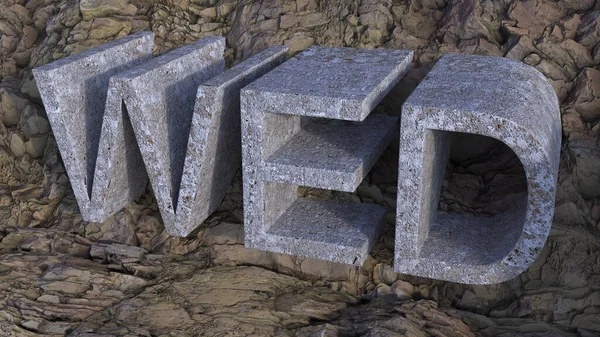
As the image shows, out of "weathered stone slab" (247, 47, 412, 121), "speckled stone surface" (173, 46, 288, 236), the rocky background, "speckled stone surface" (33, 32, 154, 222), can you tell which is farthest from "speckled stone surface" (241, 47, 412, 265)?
"speckled stone surface" (33, 32, 154, 222)

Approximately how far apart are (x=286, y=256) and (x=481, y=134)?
5.78 feet

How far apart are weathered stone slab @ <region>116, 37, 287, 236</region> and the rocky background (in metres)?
0.42

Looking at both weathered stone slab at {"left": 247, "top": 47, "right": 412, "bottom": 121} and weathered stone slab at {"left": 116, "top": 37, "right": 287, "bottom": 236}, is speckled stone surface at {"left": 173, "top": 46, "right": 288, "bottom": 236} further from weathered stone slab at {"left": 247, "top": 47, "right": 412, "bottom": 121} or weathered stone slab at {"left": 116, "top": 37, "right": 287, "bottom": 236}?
A: weathered stone slab at {"left": 247, "top": 47, "right": 412, "bottom": 121}

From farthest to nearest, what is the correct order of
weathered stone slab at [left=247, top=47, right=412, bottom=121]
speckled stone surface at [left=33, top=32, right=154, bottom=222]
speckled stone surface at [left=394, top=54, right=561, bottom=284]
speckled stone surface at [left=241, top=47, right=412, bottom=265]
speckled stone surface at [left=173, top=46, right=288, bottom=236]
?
speckled stone surface at [left=33, top=32, right=154, bottom=222]
speckled stone surface at [left=173, top=46, right=288, bottom=236]
speckled stone surface at [left=241, top=47, right=412, bottom=265]
weathered stone slab at [left=247, top=47, right=412, bottom=121]
speckled stone surface at [left=394, top=54, right=561, bottom=284]

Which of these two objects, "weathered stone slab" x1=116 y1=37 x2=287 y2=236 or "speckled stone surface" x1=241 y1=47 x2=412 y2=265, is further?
"weathered stone slab" x1=116 y1=37 x2=287 y2=236

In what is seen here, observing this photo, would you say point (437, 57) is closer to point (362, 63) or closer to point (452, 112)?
point (362, 63)

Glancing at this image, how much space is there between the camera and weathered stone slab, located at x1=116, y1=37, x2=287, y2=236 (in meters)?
4.20

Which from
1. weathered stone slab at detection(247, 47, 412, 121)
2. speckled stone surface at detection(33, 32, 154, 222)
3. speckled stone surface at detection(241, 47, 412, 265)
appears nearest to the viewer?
weathered stone slab at detection(247, 47, 412, 121)

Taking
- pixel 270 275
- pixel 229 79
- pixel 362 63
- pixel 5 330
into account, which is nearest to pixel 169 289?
pixel 270 275

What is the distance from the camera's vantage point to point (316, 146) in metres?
4.44

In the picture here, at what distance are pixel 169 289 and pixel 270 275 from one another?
0.67 m

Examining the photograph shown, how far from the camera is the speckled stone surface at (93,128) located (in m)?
4.48

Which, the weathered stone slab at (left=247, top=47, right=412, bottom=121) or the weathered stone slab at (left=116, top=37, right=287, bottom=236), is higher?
the weathered stone slab at (left=247, top=47, right=412, bottom=121)

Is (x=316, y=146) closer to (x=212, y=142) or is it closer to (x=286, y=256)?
(x=212, y=142)
